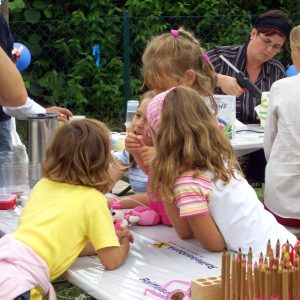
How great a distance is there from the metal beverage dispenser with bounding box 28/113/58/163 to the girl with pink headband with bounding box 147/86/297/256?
3.81 feet

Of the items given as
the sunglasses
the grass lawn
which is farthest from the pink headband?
the grass lawn

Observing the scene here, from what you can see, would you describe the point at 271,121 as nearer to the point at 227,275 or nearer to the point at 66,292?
the point at 66,292

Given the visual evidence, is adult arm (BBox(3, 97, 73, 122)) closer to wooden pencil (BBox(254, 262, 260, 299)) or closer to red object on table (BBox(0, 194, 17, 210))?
red object on table (BBox(0, 194, 17, 210))

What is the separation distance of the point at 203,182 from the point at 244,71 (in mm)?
2608

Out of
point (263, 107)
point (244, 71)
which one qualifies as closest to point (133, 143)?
point (263, 107)

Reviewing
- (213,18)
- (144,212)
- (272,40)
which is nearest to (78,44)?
(213,18)

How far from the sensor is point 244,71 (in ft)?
15.9

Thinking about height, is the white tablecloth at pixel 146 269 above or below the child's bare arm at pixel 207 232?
below

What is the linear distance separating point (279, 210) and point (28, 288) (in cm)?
157

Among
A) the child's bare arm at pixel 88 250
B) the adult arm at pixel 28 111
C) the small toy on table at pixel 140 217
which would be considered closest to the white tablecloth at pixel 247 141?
the adult arm at pixel 28 111

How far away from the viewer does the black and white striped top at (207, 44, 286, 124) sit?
470 centimetres

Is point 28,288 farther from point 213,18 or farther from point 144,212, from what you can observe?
point 213,18

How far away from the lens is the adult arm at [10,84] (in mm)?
2566

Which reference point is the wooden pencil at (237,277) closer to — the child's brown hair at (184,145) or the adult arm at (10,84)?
the child's brown hair at (184,145)
